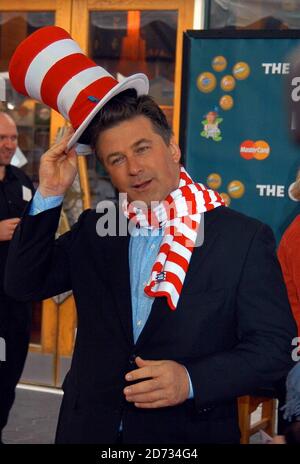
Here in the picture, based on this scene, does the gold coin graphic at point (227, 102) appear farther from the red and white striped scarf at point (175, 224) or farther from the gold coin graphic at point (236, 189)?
the red and white striped scarf at point (175, 224)

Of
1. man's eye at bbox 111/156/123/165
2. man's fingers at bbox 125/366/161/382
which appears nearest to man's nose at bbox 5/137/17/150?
man's eye at bbox 111/156/123/165

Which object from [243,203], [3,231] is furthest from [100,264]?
[243,203]

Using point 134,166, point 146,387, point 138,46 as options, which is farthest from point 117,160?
point 138,46

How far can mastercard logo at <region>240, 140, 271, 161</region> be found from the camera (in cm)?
445

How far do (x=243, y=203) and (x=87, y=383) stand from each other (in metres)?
2.53

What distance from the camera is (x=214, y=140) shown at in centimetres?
457

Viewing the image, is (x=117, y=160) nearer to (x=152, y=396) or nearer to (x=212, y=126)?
(x=152, y=396)

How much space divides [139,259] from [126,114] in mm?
412

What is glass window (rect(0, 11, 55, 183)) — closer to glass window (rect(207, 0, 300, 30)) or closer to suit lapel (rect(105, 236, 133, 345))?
glass window (rect(207, 0, 300, 30))

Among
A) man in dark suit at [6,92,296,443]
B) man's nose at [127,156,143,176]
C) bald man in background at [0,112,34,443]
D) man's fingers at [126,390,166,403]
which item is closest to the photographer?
man's fingers at [126,390,166,403]

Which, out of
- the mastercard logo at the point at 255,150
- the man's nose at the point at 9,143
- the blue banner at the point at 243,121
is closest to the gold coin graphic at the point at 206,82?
the blue banner at the point at 243,121

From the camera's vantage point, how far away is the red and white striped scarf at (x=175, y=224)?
2.07 metres

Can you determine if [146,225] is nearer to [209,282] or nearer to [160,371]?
[209,282]

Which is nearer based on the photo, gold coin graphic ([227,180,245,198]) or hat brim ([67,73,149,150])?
hat brim ([67,73,149,150])
